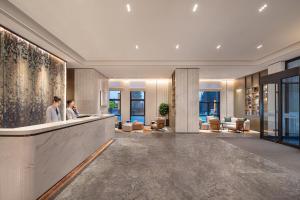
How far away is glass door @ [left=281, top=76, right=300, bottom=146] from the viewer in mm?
6465

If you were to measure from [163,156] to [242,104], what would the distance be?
939 centimetres

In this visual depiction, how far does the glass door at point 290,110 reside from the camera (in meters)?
6.46

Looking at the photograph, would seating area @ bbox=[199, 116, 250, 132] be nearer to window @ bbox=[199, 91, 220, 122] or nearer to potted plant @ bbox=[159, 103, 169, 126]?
window @ bbox=[199, 91, 220, 122]

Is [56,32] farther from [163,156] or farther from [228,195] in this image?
[228,195]

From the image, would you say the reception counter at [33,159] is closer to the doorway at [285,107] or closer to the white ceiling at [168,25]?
the white ceiling at [168,25]

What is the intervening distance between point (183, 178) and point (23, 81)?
5553 mm

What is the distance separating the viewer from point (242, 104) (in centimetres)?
1185

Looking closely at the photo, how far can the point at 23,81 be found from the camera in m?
5.42

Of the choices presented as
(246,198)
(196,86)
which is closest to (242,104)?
(196,86)

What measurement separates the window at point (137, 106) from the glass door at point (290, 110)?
9.01m

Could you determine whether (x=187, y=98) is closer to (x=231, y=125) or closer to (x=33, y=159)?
(x=231, y=125)

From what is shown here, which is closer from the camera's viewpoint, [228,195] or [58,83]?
[228,195]

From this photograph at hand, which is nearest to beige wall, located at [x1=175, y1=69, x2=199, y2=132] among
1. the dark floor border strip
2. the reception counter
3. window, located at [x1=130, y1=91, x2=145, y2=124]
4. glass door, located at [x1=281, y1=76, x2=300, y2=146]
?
glass door, located at [x1=281, y1=76, x2=300, y2=146]

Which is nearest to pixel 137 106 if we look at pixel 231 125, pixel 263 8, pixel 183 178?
pixel 231 125
